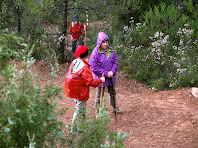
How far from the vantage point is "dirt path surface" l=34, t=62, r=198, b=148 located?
4.37 m

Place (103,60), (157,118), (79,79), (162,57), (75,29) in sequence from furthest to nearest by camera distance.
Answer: (75,29)
(162,57)
(157,118)
(103,60)
(79,79)

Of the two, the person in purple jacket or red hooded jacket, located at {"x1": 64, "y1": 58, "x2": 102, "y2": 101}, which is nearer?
red hooded jacket, located at {"x1": 64, "y1": 58, "x2": 102, "y2": 101}

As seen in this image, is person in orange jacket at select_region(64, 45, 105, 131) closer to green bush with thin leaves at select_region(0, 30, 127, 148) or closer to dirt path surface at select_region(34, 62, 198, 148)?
dirt path surface at select_region(34, 62, 198, 148)

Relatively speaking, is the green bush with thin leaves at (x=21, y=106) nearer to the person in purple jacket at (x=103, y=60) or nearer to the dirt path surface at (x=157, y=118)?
the dirt path surface at (x=157, y=118)

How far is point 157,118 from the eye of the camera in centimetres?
522

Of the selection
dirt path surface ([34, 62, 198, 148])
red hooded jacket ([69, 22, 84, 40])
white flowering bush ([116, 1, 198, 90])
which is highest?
red hooded jacket ([69, 22, 84, 40])

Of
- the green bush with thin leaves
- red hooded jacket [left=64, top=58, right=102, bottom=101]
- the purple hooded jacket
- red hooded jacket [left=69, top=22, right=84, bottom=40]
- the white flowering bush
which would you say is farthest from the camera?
red hooded jacket [left=69, top=22, right=84, bottom=40]

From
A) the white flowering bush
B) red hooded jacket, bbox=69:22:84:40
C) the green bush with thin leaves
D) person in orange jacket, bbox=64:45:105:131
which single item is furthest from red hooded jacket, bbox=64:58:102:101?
red hooded jacket, bbox=69:22:84:40

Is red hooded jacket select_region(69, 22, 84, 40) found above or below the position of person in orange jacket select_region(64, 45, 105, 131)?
above

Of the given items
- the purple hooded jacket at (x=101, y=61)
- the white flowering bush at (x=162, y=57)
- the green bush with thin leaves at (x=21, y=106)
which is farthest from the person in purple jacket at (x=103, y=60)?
the white flowering bush at (x=162, y=57)

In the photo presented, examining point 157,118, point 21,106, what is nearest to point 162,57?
point 157,118

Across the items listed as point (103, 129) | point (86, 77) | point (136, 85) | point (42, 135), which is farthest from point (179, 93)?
point (42, 135)

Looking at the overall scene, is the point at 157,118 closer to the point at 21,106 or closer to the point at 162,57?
the point at 162,57

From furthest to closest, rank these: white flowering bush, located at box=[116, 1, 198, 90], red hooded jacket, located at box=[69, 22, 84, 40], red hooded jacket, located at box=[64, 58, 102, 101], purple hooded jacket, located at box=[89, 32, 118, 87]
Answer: red hooded jacket, located at box=[69, 22, 84, 40], white flowering bush, located at box=[116, 1, 198, 90], purple hooded jacket, located at box=[89, 32, 118, 87], red hooded jacket, located at box=[64, 58, 102, 101]
